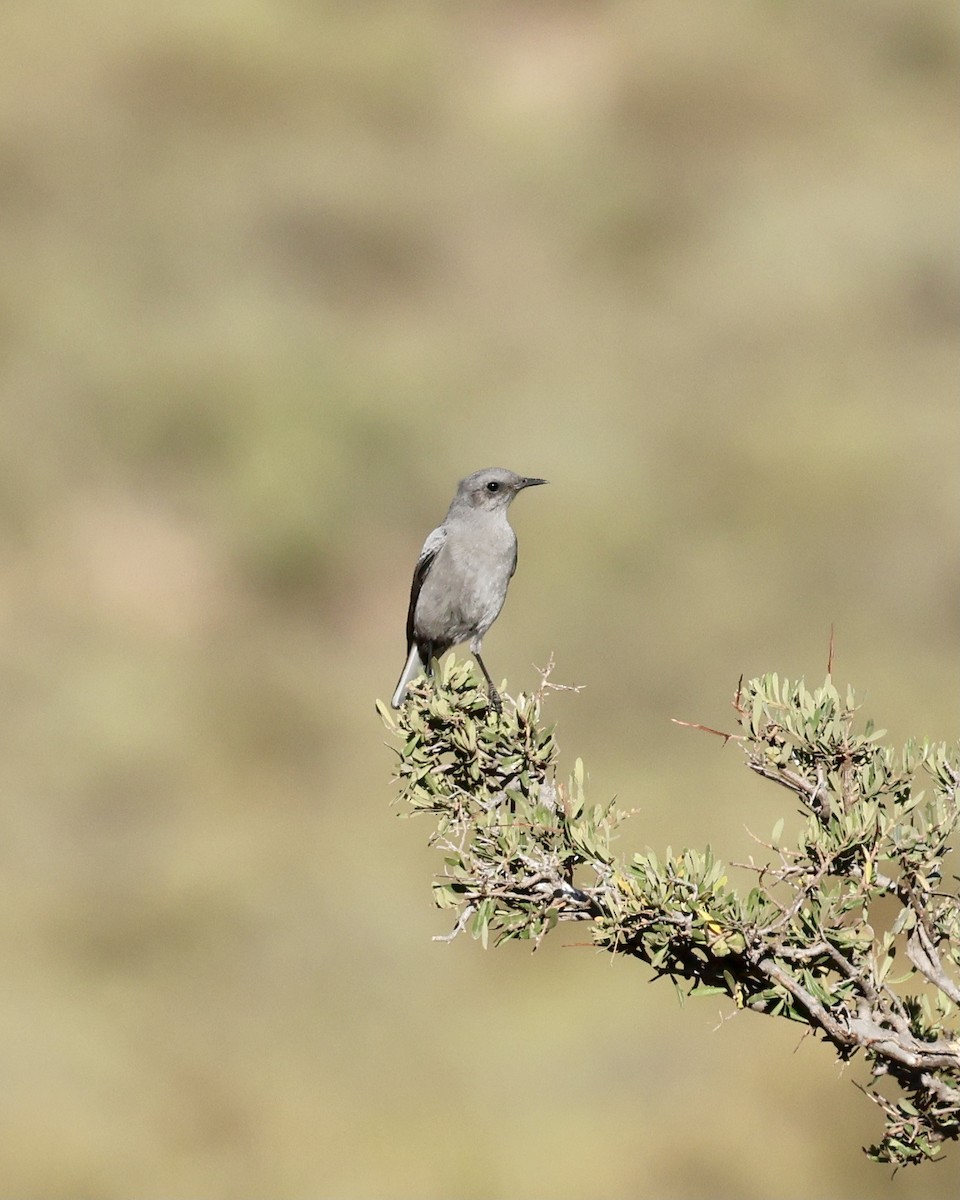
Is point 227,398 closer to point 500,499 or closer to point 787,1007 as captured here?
point 500,499

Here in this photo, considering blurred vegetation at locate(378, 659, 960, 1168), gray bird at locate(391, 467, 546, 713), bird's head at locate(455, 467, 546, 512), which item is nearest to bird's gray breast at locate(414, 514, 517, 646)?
gray bird at locate(391, 467, 546, 713)

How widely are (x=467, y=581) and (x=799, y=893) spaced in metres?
4.68

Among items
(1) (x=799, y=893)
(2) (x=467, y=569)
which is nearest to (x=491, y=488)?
(2) (x=467, y=569)

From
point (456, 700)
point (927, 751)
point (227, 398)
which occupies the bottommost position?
point (927, 751)

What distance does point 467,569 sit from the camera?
8.48 meters

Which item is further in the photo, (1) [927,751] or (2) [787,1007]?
(1) [927,751]

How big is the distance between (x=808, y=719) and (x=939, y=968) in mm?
847

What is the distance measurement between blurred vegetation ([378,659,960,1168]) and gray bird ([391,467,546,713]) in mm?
3771

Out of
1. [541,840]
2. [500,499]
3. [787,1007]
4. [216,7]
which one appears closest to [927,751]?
[787,1007]

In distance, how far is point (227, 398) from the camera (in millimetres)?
19719

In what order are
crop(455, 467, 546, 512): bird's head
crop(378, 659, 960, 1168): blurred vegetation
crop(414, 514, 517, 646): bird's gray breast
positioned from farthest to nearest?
crop(455, 467, 546, 512): bird's head < crop(414, 514, 517, 646): bird's gray breast < crop(378, 659, 960, 1168): blurred vegetation

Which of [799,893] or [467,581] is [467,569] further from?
[799,893]

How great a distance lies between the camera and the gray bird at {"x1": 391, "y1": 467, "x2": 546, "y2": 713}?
27.8 feet

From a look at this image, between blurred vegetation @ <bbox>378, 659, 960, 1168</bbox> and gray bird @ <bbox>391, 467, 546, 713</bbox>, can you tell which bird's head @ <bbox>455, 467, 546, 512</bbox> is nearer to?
gray bird @ <bbox>391, 467, 546, 713</bbox>
